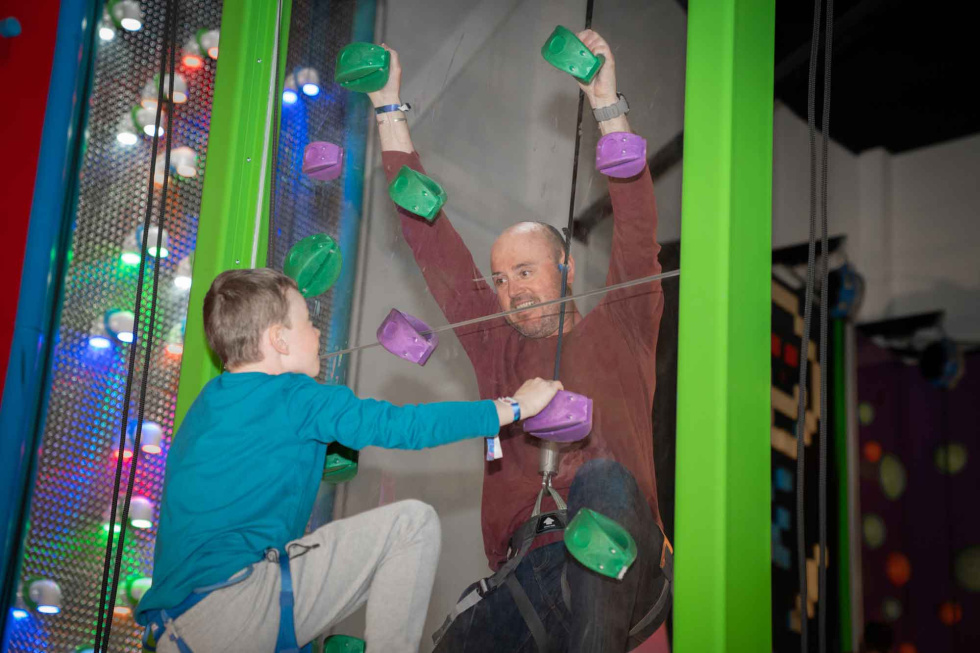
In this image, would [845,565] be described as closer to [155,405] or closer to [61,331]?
[155,405]

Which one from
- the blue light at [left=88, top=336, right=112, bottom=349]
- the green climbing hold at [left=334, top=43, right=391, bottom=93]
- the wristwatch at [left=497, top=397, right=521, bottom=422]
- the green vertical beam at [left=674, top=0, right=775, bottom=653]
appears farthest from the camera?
the blue light at [left=88, top=336, right=112, bottom=349]

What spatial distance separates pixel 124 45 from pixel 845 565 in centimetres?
245

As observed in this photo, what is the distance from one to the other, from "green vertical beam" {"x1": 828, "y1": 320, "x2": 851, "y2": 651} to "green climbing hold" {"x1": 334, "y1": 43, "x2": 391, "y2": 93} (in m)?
1.31

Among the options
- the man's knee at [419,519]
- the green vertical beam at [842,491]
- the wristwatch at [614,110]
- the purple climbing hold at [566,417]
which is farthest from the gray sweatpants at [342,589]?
the green vertical beam at [842,491]

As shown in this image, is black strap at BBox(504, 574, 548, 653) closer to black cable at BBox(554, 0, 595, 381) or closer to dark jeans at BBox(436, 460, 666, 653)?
dark jeans at BBox(436, 460, 666, 653)

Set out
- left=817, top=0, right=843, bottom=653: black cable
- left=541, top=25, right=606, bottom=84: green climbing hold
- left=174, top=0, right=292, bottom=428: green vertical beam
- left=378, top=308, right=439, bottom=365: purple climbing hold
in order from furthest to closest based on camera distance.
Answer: left=174, top=0, right=292, bottom=428: green vertical beam, left=378, top=308, right=439, bottom=365: purple climbing hold, left=541, top=25, right=606, bottom=84: green climbing hold, left=817, top=0, right=843, bottom=653: black cable

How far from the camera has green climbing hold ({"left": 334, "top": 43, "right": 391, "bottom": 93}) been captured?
174 cm

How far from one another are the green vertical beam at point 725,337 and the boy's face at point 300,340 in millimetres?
640

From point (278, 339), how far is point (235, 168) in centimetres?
78

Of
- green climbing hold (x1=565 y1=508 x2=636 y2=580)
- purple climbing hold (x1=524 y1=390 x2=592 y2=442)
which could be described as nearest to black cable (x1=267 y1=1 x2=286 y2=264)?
purple climbing hold (x1=524 y1=390 x2=592 y2=442)

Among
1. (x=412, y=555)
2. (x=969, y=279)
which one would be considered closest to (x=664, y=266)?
(x=412, y=555)

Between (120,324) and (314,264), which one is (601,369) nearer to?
(314,264)

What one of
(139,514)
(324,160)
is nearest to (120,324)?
(139,514)

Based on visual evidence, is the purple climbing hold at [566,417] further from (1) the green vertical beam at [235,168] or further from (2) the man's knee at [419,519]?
(1) the green vertical beam at [235,168]
